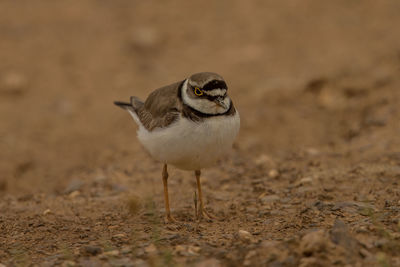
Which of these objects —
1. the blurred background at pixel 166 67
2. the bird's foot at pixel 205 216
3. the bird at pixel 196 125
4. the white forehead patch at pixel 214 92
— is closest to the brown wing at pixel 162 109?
the bird at pixel 196 125

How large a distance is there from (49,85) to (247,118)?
159 inches

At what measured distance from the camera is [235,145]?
316 inches

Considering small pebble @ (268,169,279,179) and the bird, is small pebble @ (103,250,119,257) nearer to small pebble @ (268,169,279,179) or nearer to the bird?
the bird

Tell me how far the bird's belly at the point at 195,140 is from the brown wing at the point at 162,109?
0.10 m

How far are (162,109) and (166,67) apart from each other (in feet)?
18.0

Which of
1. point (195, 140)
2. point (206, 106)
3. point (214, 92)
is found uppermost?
point (214, 92)

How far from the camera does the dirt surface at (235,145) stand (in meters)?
4.50

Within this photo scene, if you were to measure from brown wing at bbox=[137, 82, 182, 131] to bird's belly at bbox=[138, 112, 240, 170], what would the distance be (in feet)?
0.34

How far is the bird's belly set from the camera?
16.1ft

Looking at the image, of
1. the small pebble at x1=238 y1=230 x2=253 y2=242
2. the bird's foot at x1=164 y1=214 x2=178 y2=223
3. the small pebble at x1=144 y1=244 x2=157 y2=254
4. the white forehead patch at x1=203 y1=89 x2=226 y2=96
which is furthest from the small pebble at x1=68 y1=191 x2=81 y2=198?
the small pebble at x1=238 y1=230 x2=253 y2=242

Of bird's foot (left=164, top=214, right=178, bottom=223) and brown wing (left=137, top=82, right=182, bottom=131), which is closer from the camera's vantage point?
brown wing (left=137, top=82, right=182, bottom=131)

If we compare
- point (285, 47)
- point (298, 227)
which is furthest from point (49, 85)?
point (298, 227)

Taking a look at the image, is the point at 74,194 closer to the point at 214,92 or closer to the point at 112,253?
the point at 112,253

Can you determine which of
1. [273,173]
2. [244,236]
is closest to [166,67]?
[273,173]
